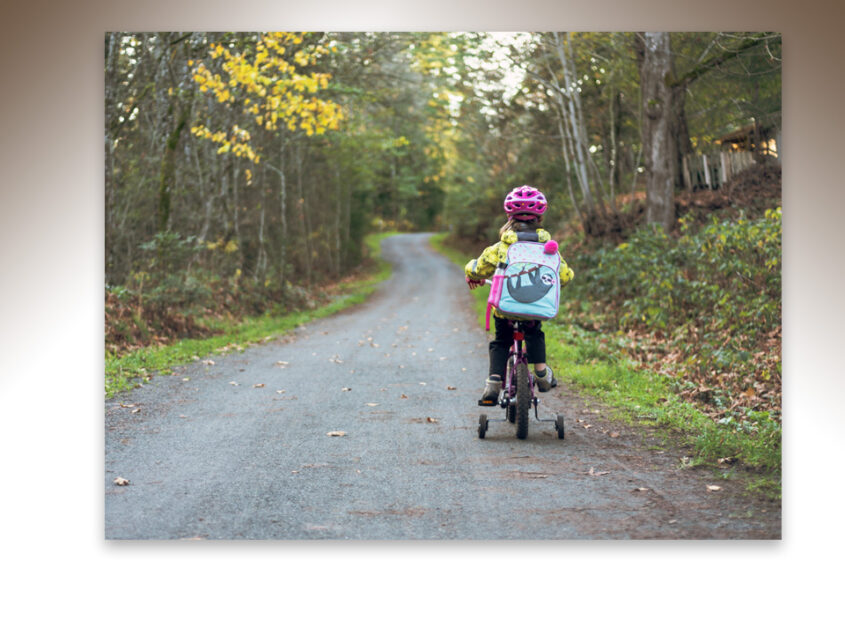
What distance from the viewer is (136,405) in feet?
14.9

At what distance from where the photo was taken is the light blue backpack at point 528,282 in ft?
13.3

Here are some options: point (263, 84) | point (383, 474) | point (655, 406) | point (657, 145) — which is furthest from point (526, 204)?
point (263, 84)

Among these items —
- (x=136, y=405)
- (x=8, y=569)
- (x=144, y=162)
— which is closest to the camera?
(x=8, y=569)

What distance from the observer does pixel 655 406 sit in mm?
4668

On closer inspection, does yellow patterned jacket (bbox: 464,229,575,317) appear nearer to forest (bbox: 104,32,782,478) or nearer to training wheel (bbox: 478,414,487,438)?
forest (bbox: 104,32,782,478)

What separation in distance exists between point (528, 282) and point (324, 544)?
184 centimetres

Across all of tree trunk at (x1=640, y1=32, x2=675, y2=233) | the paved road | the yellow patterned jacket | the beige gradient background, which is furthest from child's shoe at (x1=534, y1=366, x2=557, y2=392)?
tree trunk at (x1=640, y1=32, x2=675, y2=233)

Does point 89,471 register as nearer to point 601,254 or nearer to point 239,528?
point 239,528

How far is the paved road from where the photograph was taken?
3.70 meters

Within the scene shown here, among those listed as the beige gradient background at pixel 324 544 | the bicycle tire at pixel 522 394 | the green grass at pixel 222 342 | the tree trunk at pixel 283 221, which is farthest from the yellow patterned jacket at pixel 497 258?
the tree trunk at pixel 283 221

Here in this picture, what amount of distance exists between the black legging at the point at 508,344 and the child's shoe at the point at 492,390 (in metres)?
0.03

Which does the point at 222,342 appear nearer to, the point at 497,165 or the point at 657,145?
the point at 497,165

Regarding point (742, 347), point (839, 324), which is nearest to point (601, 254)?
point (742, 347)

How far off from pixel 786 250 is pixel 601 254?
87.1 inches
